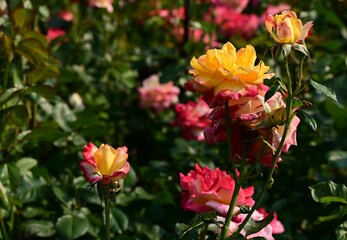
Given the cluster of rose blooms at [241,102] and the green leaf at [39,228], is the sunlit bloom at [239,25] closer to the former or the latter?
the green leaf at [39,228]

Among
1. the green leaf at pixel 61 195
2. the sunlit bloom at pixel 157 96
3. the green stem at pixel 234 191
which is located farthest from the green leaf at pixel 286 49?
the sunlit bloom at pixel 157 96

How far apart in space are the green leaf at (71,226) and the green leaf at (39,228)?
73 millimetres

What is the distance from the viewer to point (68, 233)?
166 centimetres

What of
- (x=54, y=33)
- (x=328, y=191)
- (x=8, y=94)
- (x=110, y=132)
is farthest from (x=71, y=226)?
(x=54, y=33)

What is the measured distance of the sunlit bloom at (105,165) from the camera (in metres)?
1.19

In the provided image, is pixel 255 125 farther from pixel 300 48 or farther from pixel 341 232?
pixel 341 232

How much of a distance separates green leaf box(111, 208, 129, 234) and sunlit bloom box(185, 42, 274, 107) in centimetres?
62

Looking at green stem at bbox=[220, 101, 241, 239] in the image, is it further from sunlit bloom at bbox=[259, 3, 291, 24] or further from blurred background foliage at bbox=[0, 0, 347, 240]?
sunlit bloom at bbox=[259, 3, 291, 24]

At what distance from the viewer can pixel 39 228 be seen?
1779 mm

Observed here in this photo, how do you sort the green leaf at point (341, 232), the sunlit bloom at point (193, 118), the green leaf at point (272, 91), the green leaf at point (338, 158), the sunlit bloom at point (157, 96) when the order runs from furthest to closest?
1. the sunlit bloom at point (157, 96)
2. the sunlit bloom at point (193, 118)
3. the green leaf at point (338, 158)
4. the green leaf at point (341, 232)
5. the green leaf at point (272, 91)

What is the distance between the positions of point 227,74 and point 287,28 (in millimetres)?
109

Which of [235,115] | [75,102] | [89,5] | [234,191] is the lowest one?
[75,102]

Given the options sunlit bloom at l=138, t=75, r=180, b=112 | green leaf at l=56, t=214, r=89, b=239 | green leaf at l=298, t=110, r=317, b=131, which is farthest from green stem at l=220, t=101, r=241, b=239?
sunlit bloom at l=138, t=75, r=180, b=112

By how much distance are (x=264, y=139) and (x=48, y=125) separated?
2.54 feet
